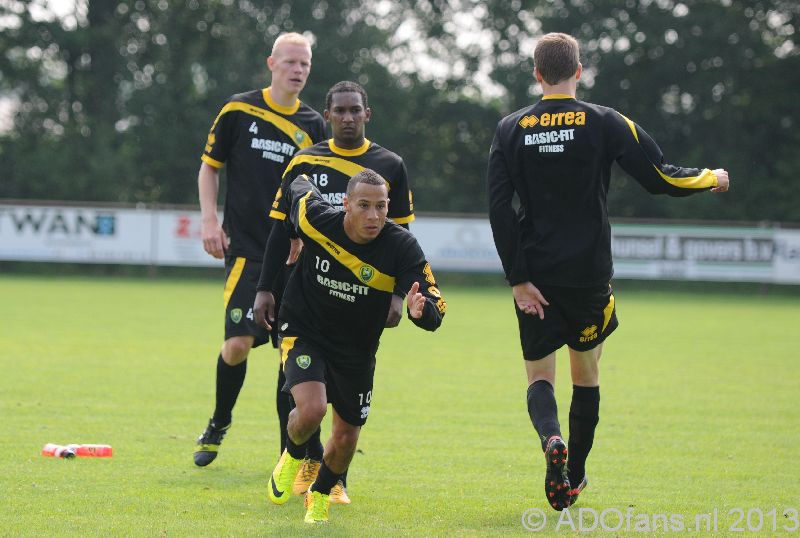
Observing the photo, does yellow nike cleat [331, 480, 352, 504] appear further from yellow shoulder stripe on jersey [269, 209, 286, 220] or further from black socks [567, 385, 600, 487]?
yellow shoulder stripe on jersey [269, 209, 286, 220]

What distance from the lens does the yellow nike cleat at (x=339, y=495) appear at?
19.7 feet

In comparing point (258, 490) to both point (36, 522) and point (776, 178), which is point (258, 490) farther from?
point (776, 178)

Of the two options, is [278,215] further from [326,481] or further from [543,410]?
[543,410]

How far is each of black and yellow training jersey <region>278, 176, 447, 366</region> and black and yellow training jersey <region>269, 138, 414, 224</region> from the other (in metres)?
0.40

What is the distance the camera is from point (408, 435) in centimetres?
815

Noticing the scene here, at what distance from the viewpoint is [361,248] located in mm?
5594

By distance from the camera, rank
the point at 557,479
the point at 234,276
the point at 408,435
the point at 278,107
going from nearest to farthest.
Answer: the point at 557,479
the point at 234,276
the point at 278,107
the point at 408,435

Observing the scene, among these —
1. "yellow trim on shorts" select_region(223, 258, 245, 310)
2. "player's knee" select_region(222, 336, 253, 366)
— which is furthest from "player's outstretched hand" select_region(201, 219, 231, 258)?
"player's knee" select_region(222, 336, 253, 366)

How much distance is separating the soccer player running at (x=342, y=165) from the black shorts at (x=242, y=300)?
0.73 m

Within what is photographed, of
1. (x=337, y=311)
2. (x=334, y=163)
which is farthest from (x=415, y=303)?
(x=334, y=163)

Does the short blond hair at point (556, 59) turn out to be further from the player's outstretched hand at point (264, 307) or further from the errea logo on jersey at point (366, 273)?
the player's outstretched hand at point (264, 307)

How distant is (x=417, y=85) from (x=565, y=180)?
35589 millimetres

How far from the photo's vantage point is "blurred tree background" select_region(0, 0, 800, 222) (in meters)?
36.1

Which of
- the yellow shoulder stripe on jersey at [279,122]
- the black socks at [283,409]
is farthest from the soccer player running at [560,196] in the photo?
the yellow shoulder stripe on jersey at [279,122]
